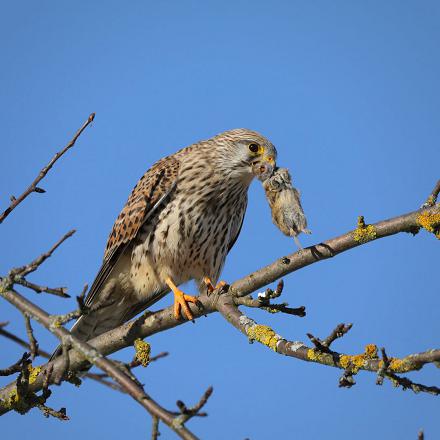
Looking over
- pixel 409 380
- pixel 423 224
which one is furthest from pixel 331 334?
pixel 423 224

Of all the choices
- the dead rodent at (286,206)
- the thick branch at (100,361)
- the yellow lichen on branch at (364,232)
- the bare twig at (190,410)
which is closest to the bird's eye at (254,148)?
the dead rodent at (286,206)

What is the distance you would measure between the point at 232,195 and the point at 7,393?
8.25ft

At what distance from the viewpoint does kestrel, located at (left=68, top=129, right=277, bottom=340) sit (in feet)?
17.5

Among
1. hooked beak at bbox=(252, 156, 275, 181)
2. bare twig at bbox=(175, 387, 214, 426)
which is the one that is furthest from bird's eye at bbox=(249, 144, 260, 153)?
bare twig at bbox=(175, 387, 214, 426)

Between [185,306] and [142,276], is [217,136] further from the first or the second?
[185,306]

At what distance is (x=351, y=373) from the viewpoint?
273cm

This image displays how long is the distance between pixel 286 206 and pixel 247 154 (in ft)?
4.99

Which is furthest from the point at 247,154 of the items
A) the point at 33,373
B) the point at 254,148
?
the point at 33,373

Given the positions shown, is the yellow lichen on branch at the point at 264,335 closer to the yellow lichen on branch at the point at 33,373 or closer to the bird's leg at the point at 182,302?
the bird's leg at the point at 182,302

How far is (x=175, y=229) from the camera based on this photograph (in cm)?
528

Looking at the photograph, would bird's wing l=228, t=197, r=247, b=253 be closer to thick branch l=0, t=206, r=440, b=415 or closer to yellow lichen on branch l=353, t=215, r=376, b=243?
thick branch l=0, t=206, r=440, b=415

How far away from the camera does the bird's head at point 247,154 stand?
546 cm

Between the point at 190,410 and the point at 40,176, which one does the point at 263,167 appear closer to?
the point at 40,176

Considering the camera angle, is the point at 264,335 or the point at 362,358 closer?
the point at 362,358
